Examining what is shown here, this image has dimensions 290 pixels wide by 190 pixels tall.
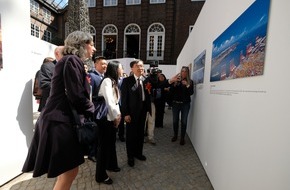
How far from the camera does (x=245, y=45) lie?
7.20ft

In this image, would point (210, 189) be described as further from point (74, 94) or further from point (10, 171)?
point (10, 171)

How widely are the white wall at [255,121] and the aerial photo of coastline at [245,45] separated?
0.08 meters

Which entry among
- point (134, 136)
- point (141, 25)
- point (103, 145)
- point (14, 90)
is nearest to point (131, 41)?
point (141, 25)

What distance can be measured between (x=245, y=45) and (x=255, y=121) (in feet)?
2.78

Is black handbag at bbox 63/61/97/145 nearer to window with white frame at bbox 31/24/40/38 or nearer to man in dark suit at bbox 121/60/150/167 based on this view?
man in dark suit at bbox 121/60/150/167

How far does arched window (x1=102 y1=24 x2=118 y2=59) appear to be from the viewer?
2216 cm

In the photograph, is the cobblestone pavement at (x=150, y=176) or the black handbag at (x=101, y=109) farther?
the cobblestone pavement at (x=150, y=176)

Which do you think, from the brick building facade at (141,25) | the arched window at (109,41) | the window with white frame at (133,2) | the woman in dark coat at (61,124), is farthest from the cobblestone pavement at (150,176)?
the window with white frame at (133,2)

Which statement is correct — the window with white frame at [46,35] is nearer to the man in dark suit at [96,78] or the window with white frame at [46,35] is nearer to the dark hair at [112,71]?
the man in dark suit at [96,78]

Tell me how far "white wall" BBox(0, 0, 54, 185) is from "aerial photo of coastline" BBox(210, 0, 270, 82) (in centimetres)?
313

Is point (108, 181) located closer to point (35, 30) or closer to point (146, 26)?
point (146, 26)

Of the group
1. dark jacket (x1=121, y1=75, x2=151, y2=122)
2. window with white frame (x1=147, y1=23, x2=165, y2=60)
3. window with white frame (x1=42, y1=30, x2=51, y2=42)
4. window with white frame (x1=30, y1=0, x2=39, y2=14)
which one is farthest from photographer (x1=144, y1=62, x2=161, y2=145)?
window with white frame (x1=42, y1=30, x2=51, y2=42)

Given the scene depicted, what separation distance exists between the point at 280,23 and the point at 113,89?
2.22 meters

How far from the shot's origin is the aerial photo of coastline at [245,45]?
6.04 ft
